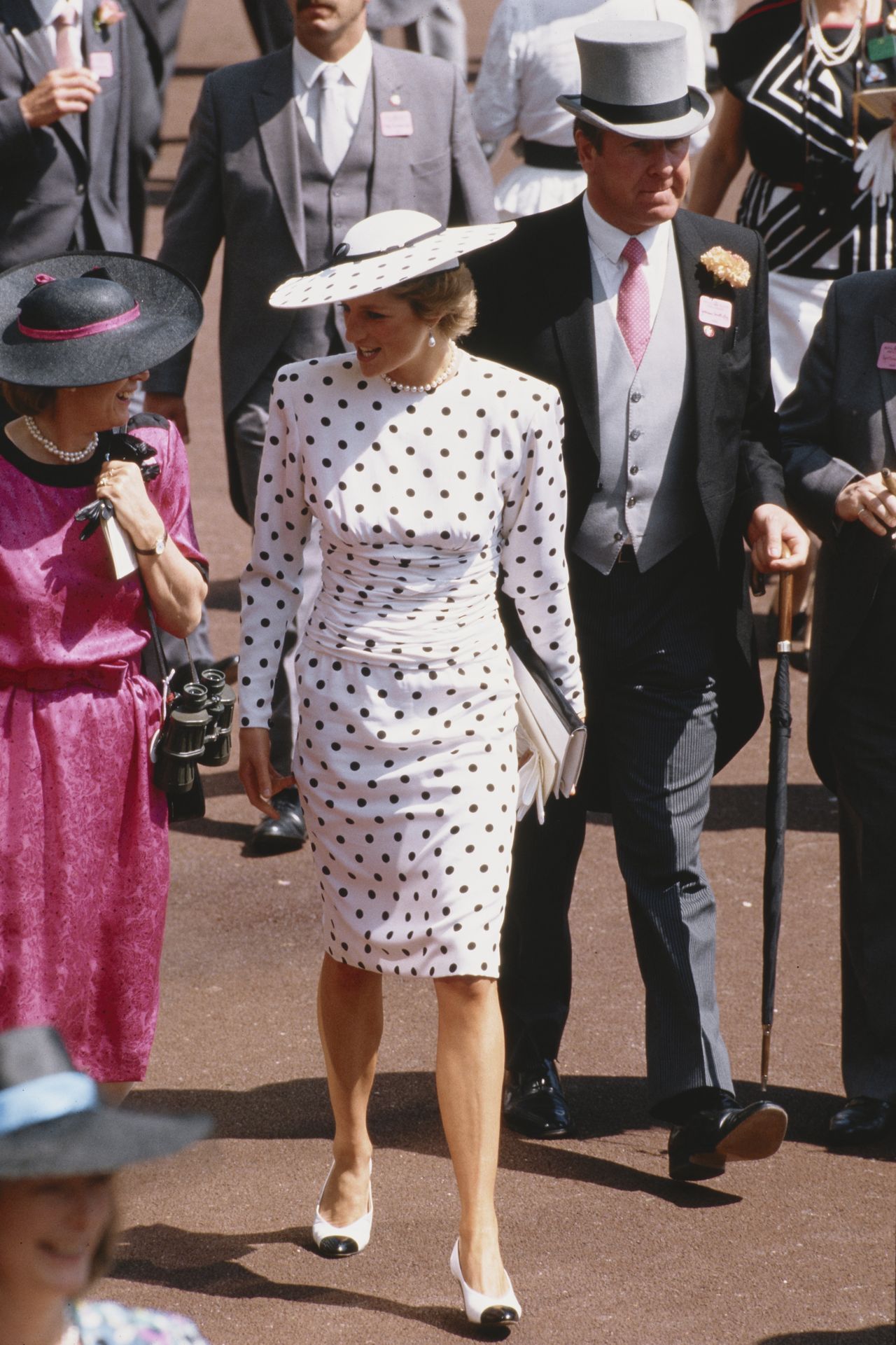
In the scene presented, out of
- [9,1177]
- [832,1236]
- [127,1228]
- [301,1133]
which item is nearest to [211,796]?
[301,1133]

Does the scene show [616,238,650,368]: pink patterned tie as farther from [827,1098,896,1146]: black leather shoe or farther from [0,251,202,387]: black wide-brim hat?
[827,1098,896,1146]: black leather shoe

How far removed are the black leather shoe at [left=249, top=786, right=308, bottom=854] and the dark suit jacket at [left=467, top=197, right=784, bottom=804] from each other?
82.8 inches

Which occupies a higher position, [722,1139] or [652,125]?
[652,125]

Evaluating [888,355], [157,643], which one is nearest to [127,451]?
[157,643]

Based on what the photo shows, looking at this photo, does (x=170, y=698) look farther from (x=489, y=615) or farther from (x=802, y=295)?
(x=802, y=295)

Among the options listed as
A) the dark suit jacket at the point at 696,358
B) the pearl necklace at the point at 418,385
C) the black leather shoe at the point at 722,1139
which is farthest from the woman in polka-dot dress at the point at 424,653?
the black leather shoe at the point at 722,1139

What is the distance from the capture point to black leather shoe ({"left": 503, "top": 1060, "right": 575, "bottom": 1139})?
486 cm

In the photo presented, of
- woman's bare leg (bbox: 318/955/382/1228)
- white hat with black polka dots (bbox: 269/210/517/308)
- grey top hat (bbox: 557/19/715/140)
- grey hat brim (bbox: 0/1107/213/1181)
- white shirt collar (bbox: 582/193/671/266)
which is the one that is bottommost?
woman's bare leg (bbox: 318/955/382/1228)

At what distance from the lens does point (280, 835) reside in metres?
6.59

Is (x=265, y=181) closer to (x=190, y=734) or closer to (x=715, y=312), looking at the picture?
(x=715, y=312)

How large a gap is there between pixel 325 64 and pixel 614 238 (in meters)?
2.10

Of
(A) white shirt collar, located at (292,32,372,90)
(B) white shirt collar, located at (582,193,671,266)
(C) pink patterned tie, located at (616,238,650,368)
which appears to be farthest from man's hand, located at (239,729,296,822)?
(A) white shirt collar, located at (292,32,372,90)

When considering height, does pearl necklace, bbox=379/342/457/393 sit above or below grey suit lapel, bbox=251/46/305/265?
above

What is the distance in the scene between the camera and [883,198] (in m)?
7.10
